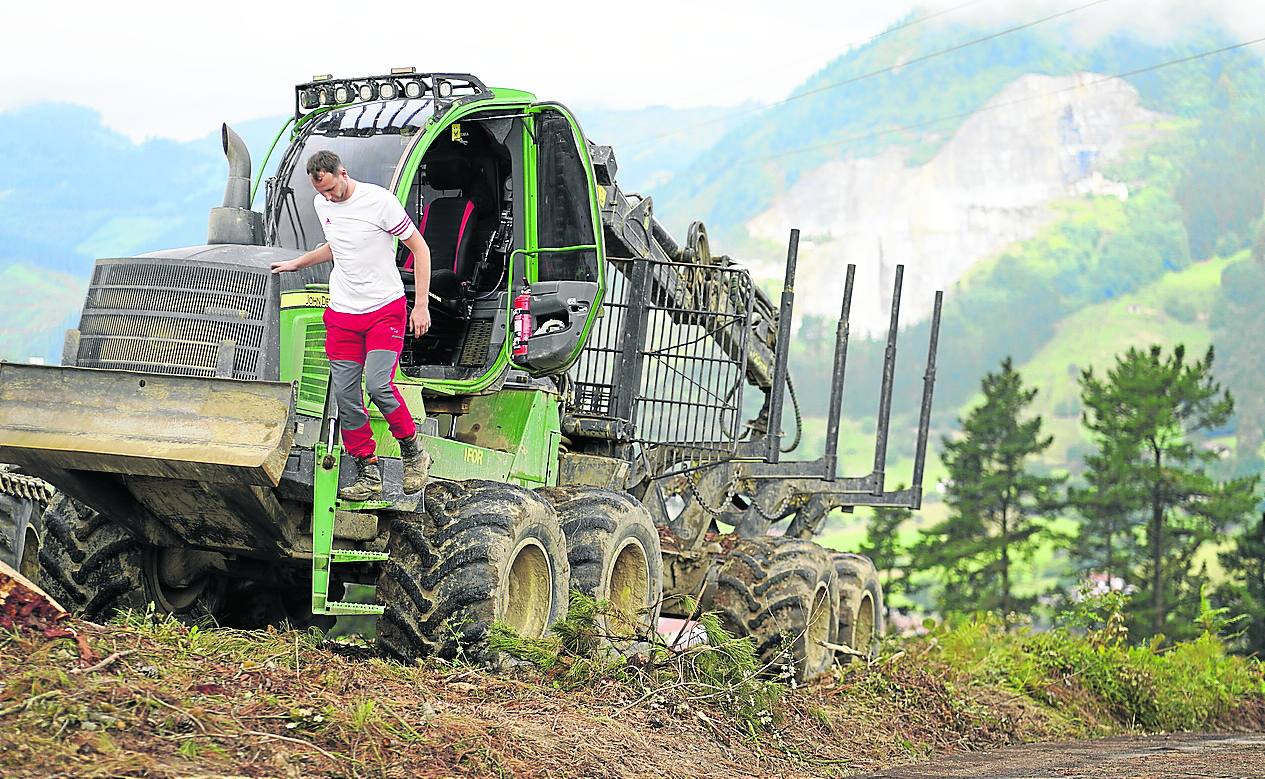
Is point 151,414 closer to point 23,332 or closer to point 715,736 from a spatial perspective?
point 715,736

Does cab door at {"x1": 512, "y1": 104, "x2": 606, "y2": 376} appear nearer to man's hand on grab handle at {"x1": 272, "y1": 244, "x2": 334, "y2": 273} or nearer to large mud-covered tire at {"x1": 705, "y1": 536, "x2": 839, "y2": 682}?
man's hand on grab handle at {"x1": 272, "y1": 244, "x2": 334, "y2": 273}

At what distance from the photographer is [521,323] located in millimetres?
10484

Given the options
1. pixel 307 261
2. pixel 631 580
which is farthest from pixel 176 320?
Answer: pixel 631 580

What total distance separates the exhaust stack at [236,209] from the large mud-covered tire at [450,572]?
2.07m

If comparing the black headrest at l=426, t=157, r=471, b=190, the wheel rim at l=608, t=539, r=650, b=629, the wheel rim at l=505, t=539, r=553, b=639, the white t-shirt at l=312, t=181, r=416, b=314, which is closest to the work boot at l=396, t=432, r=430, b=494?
the white t-shirt at l=312, t=181, r=416, b=314

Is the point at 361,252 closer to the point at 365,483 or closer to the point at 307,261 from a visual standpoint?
the point at 307,261

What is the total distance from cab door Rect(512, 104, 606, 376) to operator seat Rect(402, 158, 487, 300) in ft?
1.29

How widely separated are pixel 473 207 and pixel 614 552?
2.53m

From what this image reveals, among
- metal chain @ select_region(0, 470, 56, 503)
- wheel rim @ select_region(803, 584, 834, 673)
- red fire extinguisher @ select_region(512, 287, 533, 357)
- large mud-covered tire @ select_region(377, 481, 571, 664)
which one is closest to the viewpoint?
large mud-covered tire @ select_region(377, 481, 571, 664)

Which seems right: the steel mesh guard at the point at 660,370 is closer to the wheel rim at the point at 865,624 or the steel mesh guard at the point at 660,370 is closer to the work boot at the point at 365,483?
the wheel rim at the point at 865,624

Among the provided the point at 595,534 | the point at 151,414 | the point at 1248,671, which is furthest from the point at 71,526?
the point at 1248,671

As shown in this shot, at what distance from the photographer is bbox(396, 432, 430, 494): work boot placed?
8.55 metres

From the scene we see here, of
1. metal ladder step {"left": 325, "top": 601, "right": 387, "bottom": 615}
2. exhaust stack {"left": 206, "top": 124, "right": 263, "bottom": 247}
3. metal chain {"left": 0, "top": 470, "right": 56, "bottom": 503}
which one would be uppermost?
exhaust stack {"left": 206, "top": 124, "right": 263, "bottom": 247}

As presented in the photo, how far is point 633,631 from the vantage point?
382 inches
